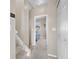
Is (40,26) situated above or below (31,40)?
above

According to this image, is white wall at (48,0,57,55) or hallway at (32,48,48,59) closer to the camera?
hallway at (32,48,48,59)

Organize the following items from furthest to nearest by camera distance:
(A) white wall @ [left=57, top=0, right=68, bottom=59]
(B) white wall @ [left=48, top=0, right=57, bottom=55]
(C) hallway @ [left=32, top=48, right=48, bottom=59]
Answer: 1. (B) white wall @ [left=48, top=0, right=57, bottom=55]
2. (C) hallway @ [left=32, top=48, right=48, bottom=59]
3. (A) white wall @ [left=57, top=0, right=68, bottom=59]

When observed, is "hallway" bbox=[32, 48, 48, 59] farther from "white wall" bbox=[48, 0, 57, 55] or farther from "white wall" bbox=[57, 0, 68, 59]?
"white wall" bbox=[57, 0, 68, 59]

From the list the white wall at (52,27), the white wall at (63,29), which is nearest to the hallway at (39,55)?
the white wall at (52,27)

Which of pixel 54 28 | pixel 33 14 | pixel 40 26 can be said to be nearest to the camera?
pixel 54 28

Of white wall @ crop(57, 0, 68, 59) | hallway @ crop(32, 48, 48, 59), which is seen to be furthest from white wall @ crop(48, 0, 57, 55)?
white wall @ crop(57, 0, 68, 59)

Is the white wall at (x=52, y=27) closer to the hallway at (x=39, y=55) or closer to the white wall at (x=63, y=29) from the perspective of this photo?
the hallway at (x=39, y=55)

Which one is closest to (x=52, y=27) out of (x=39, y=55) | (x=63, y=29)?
(x=39, y=55)

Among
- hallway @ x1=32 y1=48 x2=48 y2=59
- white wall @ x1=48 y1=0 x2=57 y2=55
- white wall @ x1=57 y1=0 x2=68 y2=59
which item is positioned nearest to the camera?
white wall @ x1=57 y1=0 x2=68 y2=59
